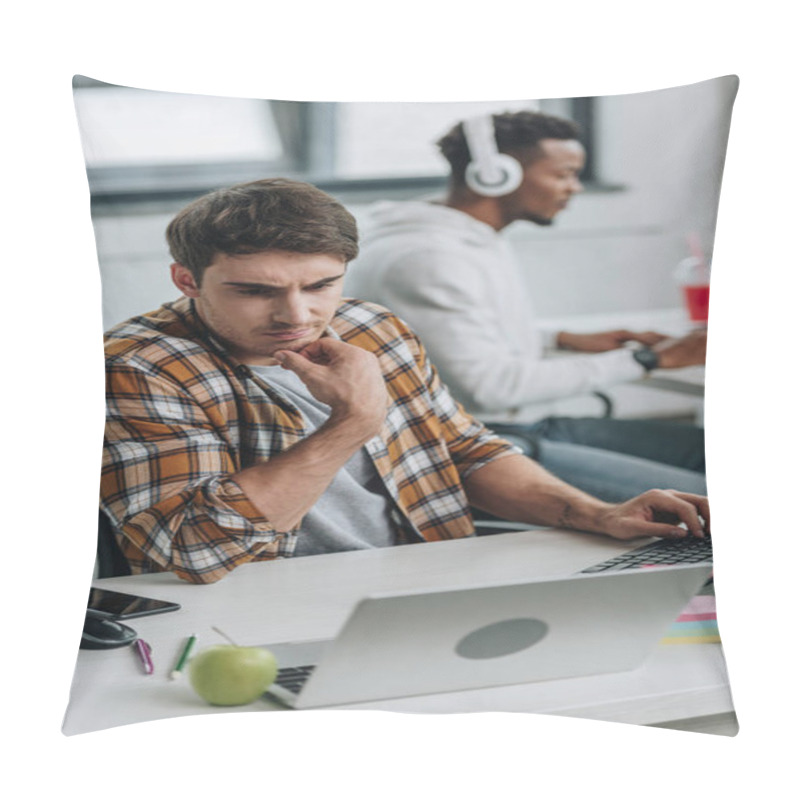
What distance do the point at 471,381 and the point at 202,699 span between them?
2.12 ft

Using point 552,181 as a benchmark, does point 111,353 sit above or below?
below

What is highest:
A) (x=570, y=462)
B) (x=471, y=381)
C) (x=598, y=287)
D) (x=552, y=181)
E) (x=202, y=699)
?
(x=552, y=181)

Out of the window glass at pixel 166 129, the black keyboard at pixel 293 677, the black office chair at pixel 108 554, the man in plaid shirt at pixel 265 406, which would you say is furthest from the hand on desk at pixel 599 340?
the black office chair at pixel 108 554

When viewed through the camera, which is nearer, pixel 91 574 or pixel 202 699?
pixel 202 699

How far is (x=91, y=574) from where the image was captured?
1.97 metres

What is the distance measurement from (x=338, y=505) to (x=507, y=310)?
1.35ft

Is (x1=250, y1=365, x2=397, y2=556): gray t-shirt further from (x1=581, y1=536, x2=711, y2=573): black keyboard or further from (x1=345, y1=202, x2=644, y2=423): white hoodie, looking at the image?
(x1=581, y1=536, x2=711, y2=573): black keyboard

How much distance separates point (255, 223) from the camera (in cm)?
186

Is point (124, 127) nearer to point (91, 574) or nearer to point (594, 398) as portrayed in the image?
point (91, 574)

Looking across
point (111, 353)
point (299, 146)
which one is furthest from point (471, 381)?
point (111, 353)

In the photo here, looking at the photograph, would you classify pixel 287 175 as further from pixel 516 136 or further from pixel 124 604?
pixel 124 604

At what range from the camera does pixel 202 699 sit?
182cm

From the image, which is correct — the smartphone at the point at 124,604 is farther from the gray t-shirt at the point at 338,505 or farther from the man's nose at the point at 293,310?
the man's nose at the point at 293,310

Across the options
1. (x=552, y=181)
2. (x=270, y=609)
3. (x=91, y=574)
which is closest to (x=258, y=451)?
(x=270, y=609)
